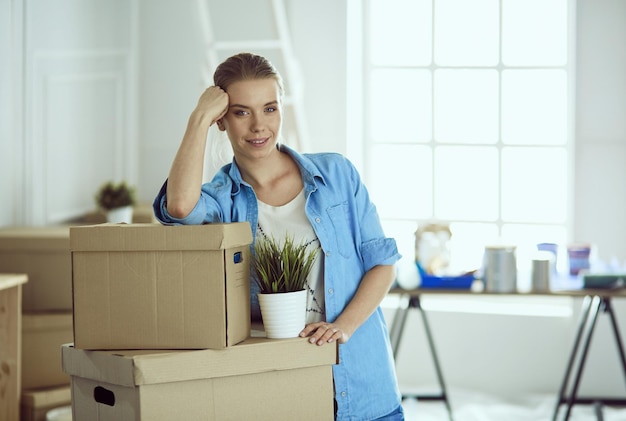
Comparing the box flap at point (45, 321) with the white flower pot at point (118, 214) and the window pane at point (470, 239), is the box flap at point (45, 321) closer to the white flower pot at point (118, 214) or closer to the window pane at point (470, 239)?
the white flower pot at point (118, 214)

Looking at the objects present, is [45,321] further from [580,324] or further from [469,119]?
[469,119]

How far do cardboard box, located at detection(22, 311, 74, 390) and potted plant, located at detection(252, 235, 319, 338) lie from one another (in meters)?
1.78

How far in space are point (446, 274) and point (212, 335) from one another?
90.9 inches

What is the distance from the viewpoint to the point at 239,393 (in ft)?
6.00

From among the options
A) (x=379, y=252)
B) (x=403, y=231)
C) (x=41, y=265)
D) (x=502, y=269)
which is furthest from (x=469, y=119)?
(x=379, y=252)

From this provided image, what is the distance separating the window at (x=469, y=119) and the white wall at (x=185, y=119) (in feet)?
0.78

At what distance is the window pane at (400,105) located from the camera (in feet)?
16.7

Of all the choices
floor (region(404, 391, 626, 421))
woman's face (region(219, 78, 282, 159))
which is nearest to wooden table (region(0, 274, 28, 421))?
woman's face (region(219, 78, 282, 159))

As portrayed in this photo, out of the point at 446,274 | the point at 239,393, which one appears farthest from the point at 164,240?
the point at 446,274

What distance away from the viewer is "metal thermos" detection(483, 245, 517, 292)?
3840 millimetres

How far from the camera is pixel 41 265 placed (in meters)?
3.57

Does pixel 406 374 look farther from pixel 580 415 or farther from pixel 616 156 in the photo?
pixel 616 156

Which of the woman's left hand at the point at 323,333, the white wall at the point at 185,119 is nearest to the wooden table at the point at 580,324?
the white wall at the point at 185,119

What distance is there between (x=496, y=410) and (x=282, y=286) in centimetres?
282
